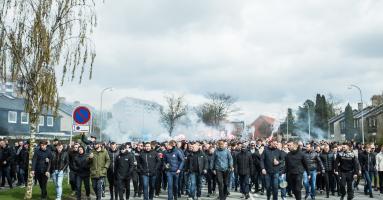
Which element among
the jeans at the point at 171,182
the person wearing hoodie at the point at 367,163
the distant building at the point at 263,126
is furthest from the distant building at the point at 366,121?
the jeans at the point at 171,182

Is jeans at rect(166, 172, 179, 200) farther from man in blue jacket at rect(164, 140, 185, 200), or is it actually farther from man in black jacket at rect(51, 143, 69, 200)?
man in black jacket at rect(51, 143, 69, 200)

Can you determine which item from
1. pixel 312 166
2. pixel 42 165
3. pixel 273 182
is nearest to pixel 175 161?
pixel 273 182

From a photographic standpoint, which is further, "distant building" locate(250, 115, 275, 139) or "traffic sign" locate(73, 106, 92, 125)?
"distant building" locate(250, 115, 275, 139)

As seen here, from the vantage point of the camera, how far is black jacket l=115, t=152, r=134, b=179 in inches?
621

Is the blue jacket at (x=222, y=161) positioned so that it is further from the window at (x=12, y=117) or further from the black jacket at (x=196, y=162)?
the window at (x=12, y=117)

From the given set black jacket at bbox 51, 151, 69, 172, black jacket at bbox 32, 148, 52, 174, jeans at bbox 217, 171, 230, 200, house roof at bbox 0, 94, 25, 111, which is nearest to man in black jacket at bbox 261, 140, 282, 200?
jeans at bbox 217, 171, 230, 200

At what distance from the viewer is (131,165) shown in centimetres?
1592

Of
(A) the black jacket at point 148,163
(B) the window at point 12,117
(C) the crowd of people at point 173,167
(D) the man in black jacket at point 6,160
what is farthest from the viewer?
(B) the window at point 12,117

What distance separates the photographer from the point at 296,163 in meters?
14.8

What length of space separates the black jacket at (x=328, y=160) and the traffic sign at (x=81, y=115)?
897 cm

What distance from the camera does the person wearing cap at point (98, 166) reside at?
15078mm

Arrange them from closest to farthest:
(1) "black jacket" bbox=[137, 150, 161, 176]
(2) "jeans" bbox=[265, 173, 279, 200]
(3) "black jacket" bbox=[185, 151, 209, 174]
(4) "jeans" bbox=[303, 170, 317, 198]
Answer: (2) "jeans" bbox=[265, 173, 279, 200] < (1) "black jacket" bbox=[137, 150, 161, 176] < (3) "black jacket" bbox=[185, 151, 209, 174] < (4) "jeans" bbox=[303, 170, 317, 198]

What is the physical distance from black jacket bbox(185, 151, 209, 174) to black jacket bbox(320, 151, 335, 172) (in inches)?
194

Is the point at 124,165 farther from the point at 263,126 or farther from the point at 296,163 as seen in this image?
the point at 263,126
